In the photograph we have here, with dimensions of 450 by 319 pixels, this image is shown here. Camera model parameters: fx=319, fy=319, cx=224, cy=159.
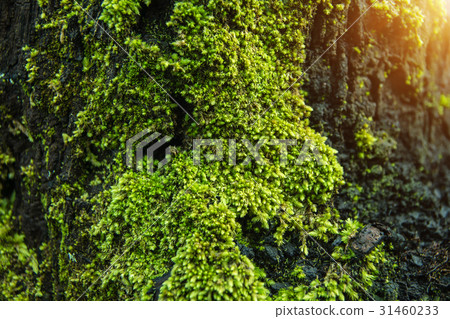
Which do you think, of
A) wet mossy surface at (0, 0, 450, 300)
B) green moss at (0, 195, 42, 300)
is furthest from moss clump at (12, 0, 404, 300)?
green moss at (0, 195, 42, 300)

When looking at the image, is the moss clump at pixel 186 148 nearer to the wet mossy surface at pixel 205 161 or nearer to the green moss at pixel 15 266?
the wet mossy surface at pixel 205 161

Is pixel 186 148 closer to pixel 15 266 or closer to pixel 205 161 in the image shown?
pixel 205 161

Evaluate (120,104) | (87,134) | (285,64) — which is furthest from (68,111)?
(285,64)

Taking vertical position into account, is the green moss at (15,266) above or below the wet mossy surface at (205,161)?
below

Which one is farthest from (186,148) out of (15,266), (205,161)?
(15,266)

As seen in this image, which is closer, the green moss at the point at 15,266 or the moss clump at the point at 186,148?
the moss clump at the point at 186,148

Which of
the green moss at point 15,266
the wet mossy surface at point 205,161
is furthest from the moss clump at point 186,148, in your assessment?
the green moss at point 15,266

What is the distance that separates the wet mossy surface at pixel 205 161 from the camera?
2.13 meters

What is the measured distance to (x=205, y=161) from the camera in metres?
2.27

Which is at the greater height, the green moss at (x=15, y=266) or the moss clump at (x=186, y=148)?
the moss clump at (x=186, y=148)

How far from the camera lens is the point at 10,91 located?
8.87ft

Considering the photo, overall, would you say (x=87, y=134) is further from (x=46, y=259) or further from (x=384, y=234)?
(x=384, y=234)

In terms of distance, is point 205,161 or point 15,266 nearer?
point 205,161

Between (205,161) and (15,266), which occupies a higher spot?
(205,161)
